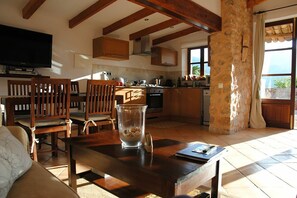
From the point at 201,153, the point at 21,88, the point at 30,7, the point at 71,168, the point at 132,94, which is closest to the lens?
the point at 201,153

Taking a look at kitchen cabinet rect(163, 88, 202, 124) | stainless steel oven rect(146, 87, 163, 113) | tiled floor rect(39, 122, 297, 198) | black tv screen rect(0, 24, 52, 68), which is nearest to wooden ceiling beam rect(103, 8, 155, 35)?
black tv screen rect(0, 24, 52, 68)

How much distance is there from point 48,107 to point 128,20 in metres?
3.19

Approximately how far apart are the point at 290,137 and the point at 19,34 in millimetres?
5252

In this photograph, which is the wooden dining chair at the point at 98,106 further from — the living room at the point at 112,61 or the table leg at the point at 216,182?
the table leg at the point at 216,182

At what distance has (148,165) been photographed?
107 cm

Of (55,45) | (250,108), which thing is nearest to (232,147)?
(250,108)

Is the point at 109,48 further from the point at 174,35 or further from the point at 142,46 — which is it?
the point at 174,35

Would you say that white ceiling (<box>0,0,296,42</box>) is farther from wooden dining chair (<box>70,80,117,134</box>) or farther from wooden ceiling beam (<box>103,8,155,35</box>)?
wooden dining chair (<box>70,80,117,134</box>)

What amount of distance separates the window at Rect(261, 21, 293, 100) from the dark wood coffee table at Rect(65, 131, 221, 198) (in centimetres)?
433

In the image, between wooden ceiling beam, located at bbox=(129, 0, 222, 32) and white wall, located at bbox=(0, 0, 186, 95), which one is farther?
white wall, located at bbox=(0, 0, 186, 95)

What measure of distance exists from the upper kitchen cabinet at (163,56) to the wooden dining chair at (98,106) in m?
3.60

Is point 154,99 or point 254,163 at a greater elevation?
point 154,99

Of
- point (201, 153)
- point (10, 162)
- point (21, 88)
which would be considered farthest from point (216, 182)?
point (21, 88)

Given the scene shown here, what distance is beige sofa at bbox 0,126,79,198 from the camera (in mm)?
897
